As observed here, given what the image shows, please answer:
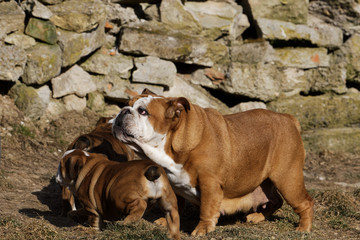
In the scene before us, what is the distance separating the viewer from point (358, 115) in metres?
11.9

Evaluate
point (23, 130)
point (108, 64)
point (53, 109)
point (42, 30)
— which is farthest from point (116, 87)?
point (23, 130)

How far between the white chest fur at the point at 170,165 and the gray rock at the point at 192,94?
497 centimetres

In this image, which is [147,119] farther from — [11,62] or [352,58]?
[352,58]

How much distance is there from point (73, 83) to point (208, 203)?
4.77 m

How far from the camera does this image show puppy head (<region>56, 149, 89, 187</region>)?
18.6ft

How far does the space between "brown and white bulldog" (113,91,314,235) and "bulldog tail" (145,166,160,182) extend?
41 centimetres

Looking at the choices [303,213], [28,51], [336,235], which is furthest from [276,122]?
[28,51]

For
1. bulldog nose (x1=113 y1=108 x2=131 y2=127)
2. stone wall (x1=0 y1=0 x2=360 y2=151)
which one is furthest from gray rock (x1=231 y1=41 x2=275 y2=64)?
bulldog nose (x1=113 y1=108 x2=131 y2=127)

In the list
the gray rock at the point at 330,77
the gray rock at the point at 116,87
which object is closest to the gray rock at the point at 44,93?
the gray rock at the point at 116,87

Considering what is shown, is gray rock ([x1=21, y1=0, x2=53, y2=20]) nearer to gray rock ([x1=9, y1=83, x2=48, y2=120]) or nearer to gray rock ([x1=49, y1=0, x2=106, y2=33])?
gray rock ([x1=49, y1=0, x2=106, y2=33])

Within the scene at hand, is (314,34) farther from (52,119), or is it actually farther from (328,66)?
(52,119)

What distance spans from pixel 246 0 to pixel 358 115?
3400mm

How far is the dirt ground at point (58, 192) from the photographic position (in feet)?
16.8

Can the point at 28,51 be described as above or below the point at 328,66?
above
